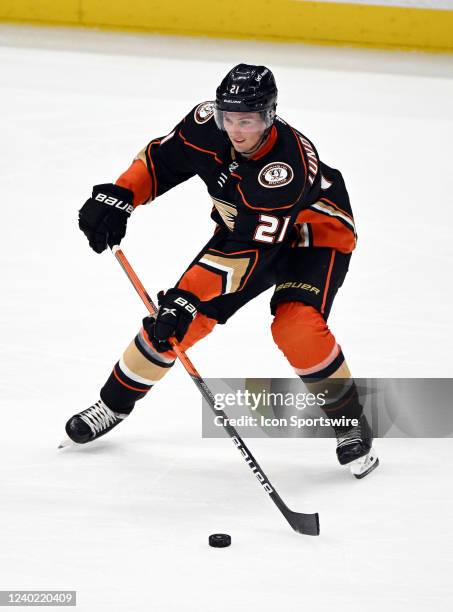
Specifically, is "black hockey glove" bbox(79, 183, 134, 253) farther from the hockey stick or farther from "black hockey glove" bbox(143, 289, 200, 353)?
"black hockey glove" bbox(143, 289, 200, 353)

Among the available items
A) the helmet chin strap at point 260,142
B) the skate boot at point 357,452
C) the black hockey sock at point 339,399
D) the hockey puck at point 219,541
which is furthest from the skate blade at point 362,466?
the helmet chin strap at point 260,142

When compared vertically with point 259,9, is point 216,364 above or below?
below

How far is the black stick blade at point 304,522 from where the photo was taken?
2582 millimetres

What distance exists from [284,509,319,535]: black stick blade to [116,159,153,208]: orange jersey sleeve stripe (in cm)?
103

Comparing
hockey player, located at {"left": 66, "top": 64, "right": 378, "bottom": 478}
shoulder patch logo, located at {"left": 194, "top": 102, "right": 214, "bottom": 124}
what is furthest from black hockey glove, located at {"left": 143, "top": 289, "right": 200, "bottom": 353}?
shoulder patch logo, located at {"left": 194, "top": 102, "right": 214, "bottom": 124}

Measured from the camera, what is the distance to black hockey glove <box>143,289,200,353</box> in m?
2.65

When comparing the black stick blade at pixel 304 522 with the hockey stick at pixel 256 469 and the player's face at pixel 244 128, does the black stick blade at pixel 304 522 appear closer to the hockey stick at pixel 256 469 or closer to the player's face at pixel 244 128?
the hockey stick at pixel 256 469

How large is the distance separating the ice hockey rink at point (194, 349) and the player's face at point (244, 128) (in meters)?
0.91

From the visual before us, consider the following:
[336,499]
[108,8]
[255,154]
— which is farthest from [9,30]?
[336,499]

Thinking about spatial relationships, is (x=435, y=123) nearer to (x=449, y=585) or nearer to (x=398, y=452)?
(x=398, y=452)

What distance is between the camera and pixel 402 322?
390 cm

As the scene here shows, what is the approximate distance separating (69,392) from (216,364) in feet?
1.72

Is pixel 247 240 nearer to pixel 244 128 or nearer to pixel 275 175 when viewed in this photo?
pixel 275 175

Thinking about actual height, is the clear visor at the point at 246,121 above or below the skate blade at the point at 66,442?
above
